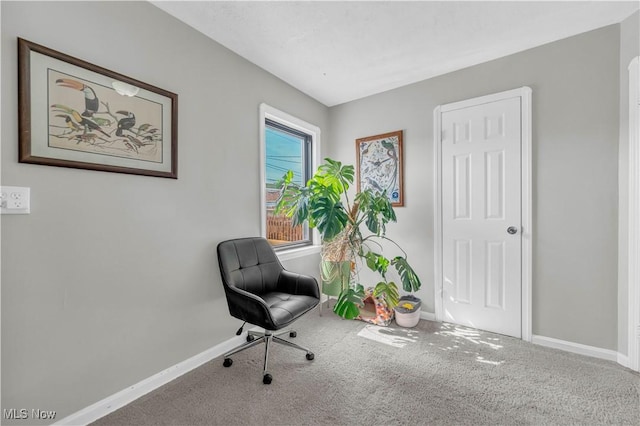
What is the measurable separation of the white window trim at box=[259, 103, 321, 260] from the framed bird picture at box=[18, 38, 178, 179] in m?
0.85

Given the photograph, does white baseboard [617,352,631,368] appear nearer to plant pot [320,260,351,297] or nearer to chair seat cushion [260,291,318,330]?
plant pot [320,260,351,297]

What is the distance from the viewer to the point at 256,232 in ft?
8.54

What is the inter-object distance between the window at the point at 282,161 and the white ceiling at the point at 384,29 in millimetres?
537

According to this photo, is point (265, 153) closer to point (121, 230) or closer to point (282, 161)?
point (282, 161)

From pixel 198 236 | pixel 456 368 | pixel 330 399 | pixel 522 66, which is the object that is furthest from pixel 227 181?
pixel 522 66

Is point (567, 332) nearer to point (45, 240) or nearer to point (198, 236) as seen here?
point (198, 236)

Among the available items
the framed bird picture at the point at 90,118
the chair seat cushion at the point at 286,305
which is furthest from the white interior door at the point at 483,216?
the framed bird picture at the point at 90,118

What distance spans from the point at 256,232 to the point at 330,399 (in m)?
1.49

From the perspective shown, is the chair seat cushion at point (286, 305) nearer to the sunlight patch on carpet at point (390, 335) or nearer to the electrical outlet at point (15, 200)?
the sunlight patch on carpet at point (390, 335)

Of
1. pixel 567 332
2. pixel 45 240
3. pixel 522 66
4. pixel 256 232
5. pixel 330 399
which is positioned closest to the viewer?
pixel 45 240

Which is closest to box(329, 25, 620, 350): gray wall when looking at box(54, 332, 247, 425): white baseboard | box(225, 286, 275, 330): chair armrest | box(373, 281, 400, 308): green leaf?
box(373, 281, 400, 308): green leaf

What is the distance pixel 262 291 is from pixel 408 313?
145 centimetres

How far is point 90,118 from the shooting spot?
5.06 feet

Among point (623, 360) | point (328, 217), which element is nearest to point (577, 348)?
point (623, 360)
